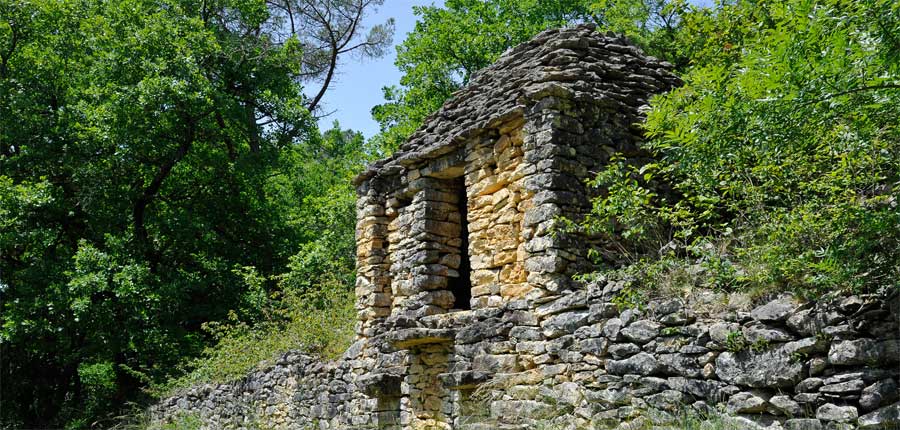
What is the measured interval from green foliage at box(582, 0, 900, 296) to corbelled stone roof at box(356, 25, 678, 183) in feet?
5.97

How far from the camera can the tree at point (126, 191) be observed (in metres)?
15.3

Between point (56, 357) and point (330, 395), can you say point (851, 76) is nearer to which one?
point (330, 395)

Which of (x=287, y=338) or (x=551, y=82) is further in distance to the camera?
(x=287, y=338)

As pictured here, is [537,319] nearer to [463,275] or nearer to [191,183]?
[463,275]

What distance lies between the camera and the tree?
15273 millimetres

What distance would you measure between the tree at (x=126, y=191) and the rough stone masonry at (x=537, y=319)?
4959mm

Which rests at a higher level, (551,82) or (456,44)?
(456,44)

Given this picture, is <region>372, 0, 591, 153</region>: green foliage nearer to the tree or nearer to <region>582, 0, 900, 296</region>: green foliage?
the tree

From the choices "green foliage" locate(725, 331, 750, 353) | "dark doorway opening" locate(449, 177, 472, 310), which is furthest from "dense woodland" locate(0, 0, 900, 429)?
"dark doorway opening" locate(449, 177, 472, 310)

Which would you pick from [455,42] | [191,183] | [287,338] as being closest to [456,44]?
[455,42]

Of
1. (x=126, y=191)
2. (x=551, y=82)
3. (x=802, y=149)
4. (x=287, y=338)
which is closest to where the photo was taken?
(x=802, y=149)

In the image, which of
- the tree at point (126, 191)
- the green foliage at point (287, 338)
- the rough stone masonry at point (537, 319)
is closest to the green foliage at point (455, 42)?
the tree at point (126, 191)

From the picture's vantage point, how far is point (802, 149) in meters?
5.27

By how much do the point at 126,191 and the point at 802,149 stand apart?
49.2 ft
